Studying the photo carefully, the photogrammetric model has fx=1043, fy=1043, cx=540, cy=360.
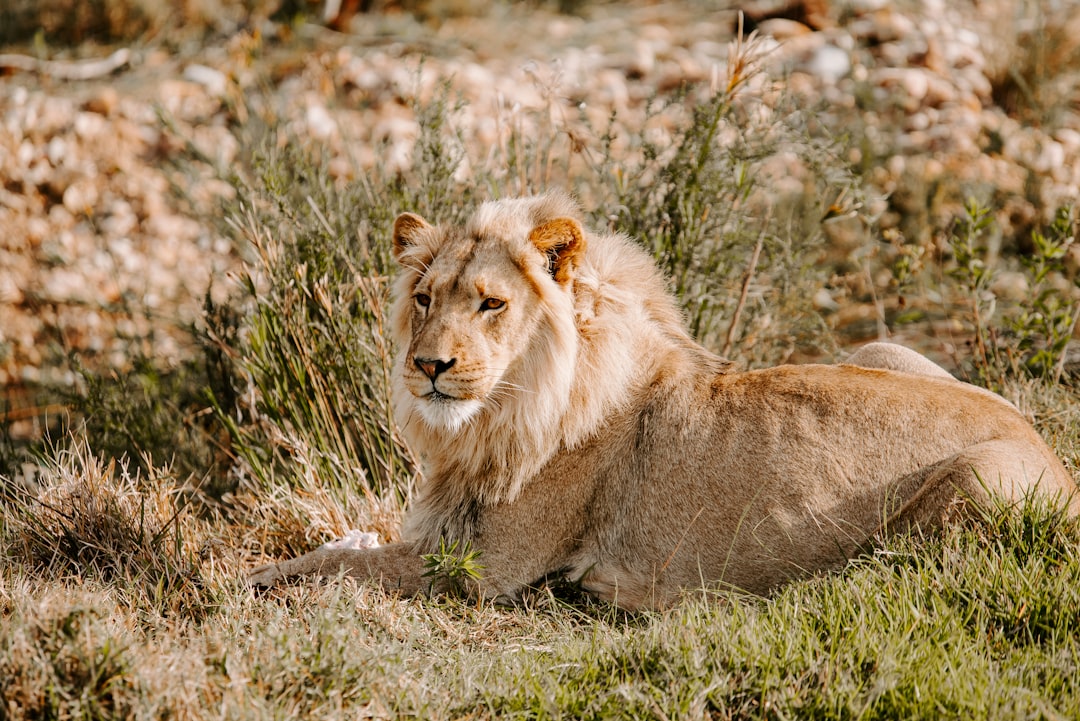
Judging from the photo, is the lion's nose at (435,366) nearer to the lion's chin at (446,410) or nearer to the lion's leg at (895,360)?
the lion's chin at (446,410)

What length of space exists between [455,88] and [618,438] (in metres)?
8.19

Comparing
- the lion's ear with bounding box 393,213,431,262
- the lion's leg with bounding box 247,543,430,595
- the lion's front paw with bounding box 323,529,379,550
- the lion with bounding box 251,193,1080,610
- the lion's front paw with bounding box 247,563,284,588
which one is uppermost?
the lion's ear with bounding box 393,213,431,262

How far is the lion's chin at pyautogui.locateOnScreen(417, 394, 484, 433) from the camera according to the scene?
420 cm

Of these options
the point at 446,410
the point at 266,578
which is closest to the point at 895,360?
the point at 446,410

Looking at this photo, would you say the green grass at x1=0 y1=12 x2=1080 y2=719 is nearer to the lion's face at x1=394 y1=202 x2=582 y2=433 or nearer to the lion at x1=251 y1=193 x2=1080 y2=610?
the lion at x1=251 y1=193 x2=1080 y2=610

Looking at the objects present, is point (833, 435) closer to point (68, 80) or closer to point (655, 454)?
point (655, 454)

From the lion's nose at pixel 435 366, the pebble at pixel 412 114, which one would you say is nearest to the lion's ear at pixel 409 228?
the lion's nose at pixel 435 366

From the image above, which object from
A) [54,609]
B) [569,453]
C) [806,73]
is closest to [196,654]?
[54,609]

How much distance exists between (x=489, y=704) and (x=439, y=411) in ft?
4.13

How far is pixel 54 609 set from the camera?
3373 millimetres

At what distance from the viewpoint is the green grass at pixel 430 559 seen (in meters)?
3.26

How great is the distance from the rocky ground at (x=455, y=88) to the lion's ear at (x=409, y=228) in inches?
223

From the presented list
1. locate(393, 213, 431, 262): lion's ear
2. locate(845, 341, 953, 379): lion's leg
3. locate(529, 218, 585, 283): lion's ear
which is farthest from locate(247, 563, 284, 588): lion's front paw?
locate(845, 341, 953, 379): lion's leg

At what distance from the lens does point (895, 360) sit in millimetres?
5047
